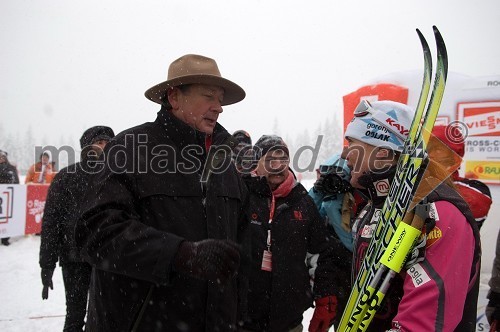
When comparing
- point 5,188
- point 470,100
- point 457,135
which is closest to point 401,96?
point 470,100

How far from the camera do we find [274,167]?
351cm

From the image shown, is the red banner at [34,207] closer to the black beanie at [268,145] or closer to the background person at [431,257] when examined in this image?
the black beanie at [268,145]

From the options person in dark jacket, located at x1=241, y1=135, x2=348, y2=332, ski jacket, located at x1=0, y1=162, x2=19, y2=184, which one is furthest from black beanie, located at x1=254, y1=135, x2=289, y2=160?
ski jacket, located at x1=0, y1=162, x2=19, y2=184

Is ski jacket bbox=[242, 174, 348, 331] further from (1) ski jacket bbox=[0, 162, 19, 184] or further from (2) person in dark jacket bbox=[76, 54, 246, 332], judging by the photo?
(1) ski jacket bbox=[0, 162, 19, 184]

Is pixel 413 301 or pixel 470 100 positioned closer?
pixel 413 301

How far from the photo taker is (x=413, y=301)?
1.55 m

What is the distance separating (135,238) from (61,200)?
2.59 meters

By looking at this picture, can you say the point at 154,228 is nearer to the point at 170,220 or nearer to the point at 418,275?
the point at 170,220

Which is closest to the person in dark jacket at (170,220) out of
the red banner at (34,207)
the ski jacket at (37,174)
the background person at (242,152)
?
the background person at (242,152)

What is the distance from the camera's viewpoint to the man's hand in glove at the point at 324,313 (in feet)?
10.4

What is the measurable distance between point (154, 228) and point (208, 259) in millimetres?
363

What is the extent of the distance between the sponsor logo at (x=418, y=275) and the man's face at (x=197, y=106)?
136cm

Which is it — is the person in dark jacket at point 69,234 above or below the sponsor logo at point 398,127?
below

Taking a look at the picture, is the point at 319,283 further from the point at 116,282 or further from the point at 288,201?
the point at 116,282
